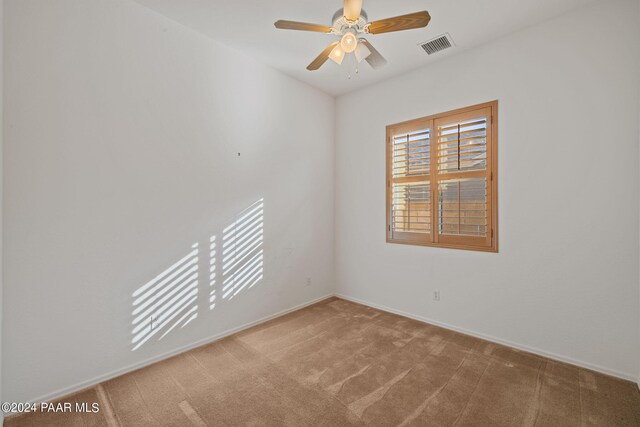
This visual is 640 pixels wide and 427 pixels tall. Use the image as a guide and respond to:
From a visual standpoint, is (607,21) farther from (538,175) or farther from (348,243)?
(348,243)

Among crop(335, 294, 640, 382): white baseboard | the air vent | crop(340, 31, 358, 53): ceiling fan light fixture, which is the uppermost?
the air vent

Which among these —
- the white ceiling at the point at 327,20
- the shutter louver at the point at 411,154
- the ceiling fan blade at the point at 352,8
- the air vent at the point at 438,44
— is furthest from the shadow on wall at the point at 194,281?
the air vent at the point at 438,44

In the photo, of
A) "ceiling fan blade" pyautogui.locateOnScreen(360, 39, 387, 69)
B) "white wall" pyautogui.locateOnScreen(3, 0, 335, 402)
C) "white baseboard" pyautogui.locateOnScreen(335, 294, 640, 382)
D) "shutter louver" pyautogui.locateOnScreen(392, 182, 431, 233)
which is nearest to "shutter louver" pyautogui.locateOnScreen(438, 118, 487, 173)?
"shutter louver" pyautogui.locateOnScreen(392, 182, 431, 233)

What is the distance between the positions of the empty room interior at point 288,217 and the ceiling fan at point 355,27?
0.02 metres

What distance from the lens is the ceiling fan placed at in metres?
1.89

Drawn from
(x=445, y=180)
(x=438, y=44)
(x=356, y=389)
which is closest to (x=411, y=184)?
(x=445, y=180)

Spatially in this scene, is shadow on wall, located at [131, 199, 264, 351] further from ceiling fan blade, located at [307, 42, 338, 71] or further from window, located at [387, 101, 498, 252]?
window, located at [387, 101, 498, 252]

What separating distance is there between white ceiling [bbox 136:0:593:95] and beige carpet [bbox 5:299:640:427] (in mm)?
3200

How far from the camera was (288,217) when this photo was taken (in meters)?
3.82

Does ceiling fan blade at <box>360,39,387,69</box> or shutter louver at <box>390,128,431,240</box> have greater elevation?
ceiling fan blade at <box>360,39,387,69</box>

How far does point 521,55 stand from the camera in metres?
2.80

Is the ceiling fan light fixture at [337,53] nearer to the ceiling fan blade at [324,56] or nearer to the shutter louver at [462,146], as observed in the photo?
the ceiling fan blade at [324,56]

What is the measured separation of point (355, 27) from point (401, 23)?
1.25 ft

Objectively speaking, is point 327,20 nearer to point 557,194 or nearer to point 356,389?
point 557,194
